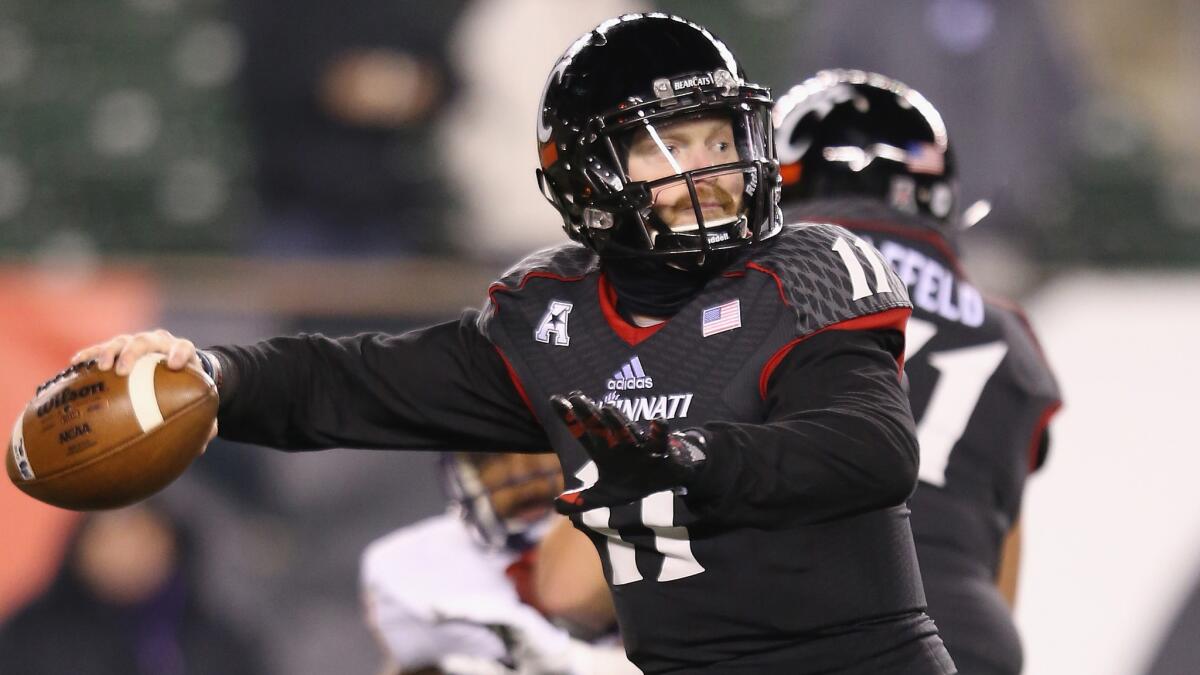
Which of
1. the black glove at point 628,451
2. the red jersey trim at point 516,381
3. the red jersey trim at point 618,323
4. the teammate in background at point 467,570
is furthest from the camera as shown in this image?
the teammate in background at point 467,570

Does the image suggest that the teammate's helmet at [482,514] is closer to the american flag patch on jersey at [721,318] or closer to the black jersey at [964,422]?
the black jersey at [964,422]

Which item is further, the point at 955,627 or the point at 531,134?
the point at 531,134

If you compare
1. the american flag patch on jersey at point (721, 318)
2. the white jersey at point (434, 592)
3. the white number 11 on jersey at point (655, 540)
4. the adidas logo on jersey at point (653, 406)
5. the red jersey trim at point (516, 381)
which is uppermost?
the american flag patch on jersey at point (721, 318)

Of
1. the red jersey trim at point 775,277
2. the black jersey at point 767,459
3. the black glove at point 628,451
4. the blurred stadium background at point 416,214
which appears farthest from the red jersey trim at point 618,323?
the blurred stadium background at point 416,214

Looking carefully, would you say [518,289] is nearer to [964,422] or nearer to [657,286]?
[657,286]

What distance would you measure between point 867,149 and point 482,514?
44.2 inches

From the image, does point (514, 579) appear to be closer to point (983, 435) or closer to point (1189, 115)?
point (983, 435)

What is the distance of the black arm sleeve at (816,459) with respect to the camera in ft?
5.80

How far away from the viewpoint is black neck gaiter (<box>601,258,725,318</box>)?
7.04 ft

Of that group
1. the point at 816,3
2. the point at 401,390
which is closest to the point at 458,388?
the point at 401,390

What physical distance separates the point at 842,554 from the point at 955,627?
52 cm

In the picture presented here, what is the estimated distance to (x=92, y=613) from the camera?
4715mm

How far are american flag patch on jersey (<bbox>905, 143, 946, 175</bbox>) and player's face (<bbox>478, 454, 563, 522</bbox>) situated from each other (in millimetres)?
989

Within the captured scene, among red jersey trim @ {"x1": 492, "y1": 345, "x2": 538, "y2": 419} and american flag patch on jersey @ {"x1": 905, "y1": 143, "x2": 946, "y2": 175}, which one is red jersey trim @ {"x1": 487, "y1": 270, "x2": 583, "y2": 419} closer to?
red jersey trim @ {"x1": 492, "y1": 345, "x2": 538, "y2": 419}
